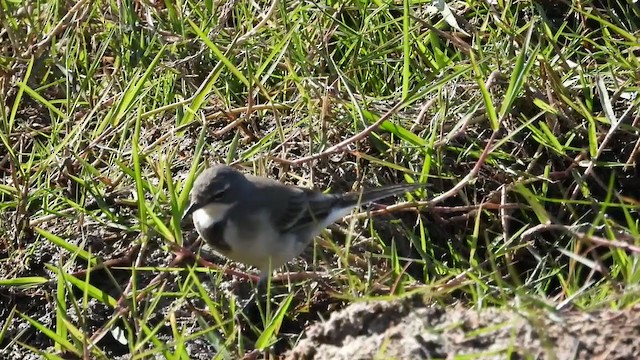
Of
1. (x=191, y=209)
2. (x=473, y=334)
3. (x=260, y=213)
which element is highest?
(x=473, y=334)

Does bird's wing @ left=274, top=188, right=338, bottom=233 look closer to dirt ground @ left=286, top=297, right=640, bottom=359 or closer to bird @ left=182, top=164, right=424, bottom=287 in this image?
bird @ left=182, top=164, right=424, bottom=287

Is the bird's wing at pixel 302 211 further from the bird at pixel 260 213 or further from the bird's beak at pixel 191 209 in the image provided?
the bird's beak at pixel 191 209

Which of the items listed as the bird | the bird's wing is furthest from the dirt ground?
the bird's wing

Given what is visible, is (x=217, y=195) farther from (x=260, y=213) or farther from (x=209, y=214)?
(x=260, y=213)

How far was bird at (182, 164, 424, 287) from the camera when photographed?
5.04 meters

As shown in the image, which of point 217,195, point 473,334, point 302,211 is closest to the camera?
point 473,334

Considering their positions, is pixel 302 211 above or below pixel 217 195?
below

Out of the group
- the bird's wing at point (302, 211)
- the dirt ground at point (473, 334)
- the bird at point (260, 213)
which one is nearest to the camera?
the dirt ground at point (473, 334)

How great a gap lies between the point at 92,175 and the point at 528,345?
9.63 ft

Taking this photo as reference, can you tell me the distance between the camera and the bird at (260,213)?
5.04 meters

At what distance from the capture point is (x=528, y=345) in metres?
3.52

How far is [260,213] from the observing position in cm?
522

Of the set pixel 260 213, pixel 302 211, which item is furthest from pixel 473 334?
pixel 260 213

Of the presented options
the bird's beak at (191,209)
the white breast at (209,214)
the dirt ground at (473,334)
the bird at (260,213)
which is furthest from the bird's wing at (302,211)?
the dirt ground at (473,334)
